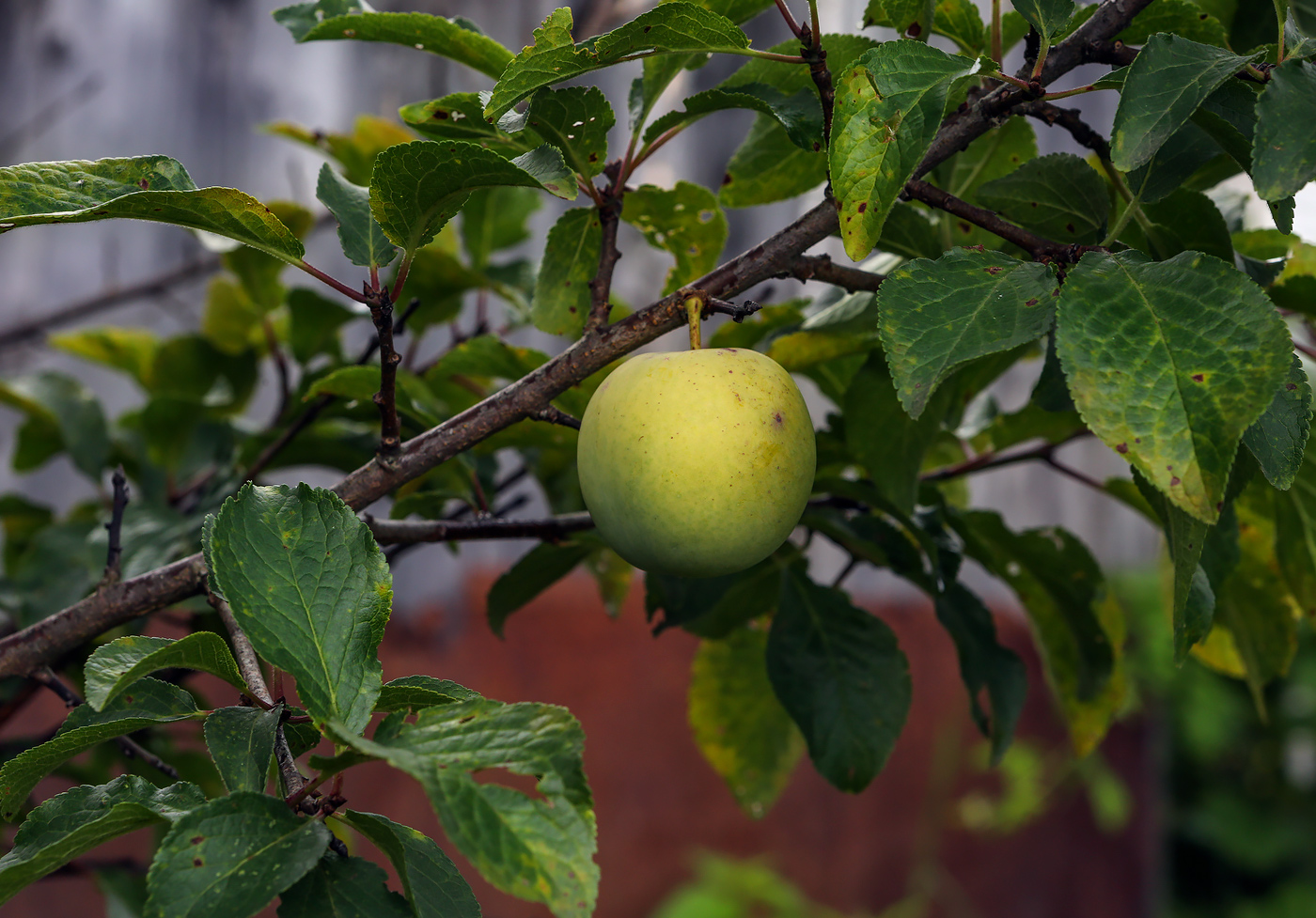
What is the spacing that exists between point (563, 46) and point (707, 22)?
7 centimetres

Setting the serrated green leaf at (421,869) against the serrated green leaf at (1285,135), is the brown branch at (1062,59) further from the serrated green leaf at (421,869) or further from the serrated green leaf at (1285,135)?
the serrated green leaf at (421,869)

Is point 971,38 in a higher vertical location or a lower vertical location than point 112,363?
higher

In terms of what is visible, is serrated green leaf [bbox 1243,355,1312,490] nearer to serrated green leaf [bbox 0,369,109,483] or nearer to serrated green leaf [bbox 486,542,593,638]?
A: serrated green leaf [bbox 486,542,593,638]

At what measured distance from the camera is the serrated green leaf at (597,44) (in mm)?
431

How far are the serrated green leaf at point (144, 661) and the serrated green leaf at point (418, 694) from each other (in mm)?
69

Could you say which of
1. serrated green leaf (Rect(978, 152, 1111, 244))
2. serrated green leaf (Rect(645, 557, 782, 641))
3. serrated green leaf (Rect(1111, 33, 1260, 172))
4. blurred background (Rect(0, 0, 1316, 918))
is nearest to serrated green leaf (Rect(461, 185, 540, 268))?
blurred background (Rect(0, 0, 1316, 918))

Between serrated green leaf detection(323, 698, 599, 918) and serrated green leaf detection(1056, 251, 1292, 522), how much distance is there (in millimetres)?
243

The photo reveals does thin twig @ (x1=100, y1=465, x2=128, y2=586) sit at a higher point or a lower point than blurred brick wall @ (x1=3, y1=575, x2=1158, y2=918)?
higher

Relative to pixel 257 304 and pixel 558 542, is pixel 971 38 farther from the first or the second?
pixel 257 304

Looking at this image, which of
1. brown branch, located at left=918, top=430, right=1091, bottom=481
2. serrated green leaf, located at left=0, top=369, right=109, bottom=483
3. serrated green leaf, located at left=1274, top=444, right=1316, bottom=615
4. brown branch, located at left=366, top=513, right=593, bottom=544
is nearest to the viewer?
brown branch, located at left=366, top=513, right=593, bottom=544

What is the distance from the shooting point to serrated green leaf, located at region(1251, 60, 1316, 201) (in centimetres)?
39

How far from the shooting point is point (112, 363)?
1061 mm

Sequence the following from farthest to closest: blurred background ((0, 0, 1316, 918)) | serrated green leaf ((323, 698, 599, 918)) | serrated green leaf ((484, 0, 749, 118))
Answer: blurred background ((0, 0, 1316, 918)) → serrated green leaf ((484, 0, 749, 118)) → serrated green leaf ((323, 698, 599, 918))

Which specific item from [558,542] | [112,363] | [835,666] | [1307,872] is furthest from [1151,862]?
[112,363]
